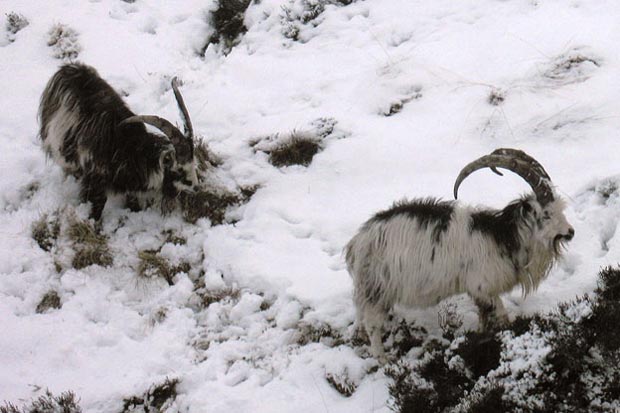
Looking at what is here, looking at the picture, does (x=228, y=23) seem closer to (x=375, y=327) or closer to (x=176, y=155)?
(x=176, y=155)

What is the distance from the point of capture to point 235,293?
19.0ft

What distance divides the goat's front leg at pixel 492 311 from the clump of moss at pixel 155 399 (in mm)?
2493

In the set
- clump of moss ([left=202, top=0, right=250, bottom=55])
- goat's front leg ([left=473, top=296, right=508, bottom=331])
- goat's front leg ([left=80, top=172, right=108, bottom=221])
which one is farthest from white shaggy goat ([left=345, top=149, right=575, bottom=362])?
clump of moss ([left=202, top=0, right=250, bottom=55])

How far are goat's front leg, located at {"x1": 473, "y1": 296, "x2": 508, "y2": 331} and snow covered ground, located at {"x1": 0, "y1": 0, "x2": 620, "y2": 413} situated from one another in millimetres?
354

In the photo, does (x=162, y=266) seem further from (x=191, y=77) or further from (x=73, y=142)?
(x=191, y=77)

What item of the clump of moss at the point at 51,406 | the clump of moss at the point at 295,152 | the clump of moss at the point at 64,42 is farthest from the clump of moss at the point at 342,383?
the clump of moss at the point at 64,42

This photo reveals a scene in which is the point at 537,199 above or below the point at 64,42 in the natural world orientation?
below

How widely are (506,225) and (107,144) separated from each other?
4.16 metres

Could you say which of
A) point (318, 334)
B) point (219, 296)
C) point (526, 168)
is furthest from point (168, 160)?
point (526, 168)

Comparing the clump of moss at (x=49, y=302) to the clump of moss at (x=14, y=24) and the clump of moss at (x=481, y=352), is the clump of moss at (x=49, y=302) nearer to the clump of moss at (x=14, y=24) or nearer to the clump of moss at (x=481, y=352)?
the clump of moss at (x=481, y=352)

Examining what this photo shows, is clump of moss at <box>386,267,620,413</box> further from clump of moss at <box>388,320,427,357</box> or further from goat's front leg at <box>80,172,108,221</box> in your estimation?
goat's front leg at <box>80,172,108,221</box>

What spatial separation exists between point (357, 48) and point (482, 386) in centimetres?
569

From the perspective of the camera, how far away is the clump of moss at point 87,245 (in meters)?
6.21

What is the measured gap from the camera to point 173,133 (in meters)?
6.21
